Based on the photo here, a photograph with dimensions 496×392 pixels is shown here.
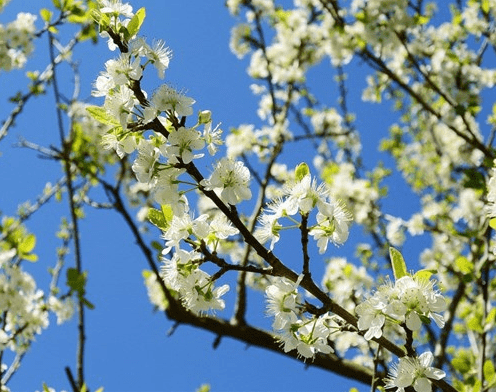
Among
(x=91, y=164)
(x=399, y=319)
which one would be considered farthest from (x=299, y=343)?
(x=91, y=164)

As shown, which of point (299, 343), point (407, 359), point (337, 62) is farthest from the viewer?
point (337, 62)

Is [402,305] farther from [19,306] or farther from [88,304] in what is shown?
[19,306]

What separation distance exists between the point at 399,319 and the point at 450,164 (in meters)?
6.74

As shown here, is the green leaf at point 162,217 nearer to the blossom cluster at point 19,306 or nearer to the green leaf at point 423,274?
the green leaf at point 423,274

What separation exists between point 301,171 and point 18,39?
4.74m

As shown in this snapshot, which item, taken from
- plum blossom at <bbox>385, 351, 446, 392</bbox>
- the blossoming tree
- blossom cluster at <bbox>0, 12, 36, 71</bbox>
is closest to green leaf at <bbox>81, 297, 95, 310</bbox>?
the blossoming tree

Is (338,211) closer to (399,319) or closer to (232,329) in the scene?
(399,319)

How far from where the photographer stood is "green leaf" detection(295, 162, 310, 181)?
1756mm

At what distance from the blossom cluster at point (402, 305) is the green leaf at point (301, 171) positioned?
1.47 feet

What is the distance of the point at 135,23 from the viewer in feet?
5.69

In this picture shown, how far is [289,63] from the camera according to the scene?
7355mm

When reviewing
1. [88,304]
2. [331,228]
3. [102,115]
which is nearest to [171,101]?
[102,115]

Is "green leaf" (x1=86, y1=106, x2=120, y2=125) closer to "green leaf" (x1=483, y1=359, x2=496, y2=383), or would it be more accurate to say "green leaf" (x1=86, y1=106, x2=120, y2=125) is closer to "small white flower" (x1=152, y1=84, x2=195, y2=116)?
"small white flower" (x1=152, y1=84, x2=195, y2=116)

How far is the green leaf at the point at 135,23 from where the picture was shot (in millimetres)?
1729
